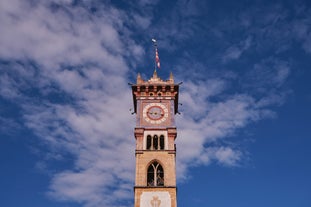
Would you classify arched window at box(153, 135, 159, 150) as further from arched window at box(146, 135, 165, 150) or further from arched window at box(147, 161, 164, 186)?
arched window at box(147, 161, 164, 186)

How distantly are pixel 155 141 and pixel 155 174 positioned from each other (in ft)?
13.6

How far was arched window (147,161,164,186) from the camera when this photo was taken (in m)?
44.7

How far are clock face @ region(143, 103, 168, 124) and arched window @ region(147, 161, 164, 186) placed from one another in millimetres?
5576

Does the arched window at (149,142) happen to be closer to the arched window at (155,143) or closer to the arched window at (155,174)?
the arched window at (155,143)

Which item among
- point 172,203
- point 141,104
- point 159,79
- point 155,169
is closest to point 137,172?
point 155,169

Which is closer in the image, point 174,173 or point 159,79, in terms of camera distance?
point 174,173

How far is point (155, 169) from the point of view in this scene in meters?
45.0

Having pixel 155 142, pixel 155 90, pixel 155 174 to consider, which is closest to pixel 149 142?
pixel 155 142

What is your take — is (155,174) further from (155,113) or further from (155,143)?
(155,113)

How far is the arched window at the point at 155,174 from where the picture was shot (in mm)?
44656

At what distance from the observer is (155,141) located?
47344 millimetres

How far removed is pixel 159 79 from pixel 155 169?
1236 centimetres

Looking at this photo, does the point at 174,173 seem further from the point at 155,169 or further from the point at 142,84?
the point at 142,84

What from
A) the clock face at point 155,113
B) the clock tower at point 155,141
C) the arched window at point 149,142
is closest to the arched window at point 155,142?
the clock tower at point 155,141
